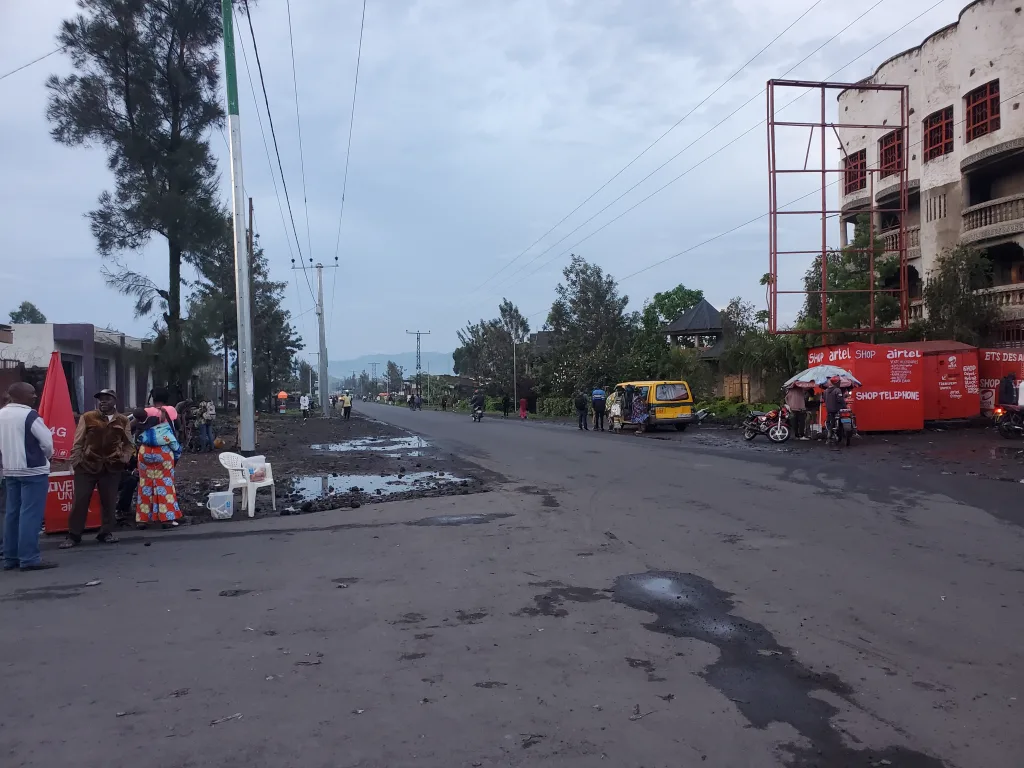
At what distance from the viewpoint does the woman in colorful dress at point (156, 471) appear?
33.0 ft

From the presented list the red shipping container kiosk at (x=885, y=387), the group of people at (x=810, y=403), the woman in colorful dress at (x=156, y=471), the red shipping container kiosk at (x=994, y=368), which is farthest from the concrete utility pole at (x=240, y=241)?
the red shipping container kiosk at (x=994, y=368)

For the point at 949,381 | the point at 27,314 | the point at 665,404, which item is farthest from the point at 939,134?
the point at 27,314

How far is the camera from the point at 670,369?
138 ft

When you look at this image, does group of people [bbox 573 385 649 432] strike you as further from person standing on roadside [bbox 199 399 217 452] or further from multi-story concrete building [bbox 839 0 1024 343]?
person standing on roadside [bbox 199 399 217 452]

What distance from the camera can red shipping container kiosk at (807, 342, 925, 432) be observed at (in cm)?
2316

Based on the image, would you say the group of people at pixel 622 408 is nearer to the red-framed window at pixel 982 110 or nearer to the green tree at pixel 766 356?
the green tree at pixel 766 356

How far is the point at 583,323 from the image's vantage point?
54688mm

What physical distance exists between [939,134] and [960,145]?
1668mm

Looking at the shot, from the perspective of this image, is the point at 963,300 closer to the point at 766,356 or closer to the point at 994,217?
the point at 994,217

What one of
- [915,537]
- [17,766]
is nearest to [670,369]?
[915,537]

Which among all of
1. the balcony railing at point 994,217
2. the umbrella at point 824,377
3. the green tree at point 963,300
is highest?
the balcony railing at point 994,217

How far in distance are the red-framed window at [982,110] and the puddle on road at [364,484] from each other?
24.1 metres

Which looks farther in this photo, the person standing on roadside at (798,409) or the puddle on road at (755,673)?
the person standing on roadside at (798,409)

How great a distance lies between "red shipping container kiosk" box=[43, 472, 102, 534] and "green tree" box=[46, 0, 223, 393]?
14685 millimetres
